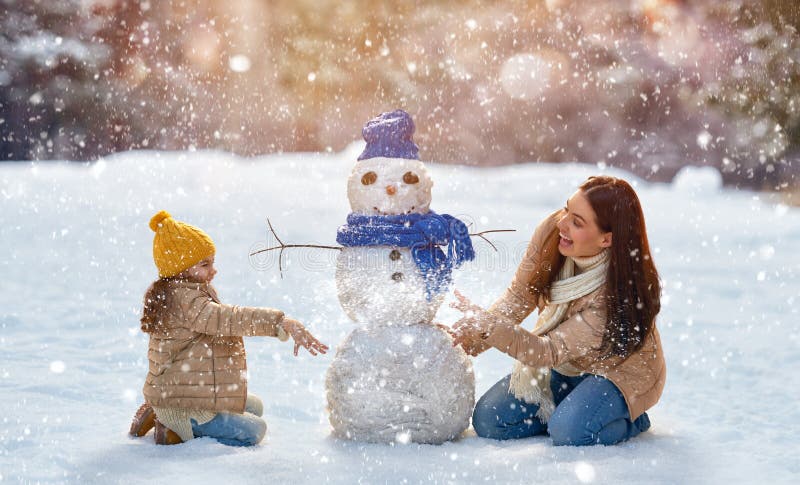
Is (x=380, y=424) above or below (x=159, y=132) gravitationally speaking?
below

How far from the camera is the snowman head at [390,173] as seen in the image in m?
3.57

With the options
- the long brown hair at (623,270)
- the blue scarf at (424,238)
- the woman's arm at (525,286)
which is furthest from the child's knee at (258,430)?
the long brown hair at (623,270)

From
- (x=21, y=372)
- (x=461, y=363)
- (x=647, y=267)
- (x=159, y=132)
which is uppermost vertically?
(x=159, y=132)

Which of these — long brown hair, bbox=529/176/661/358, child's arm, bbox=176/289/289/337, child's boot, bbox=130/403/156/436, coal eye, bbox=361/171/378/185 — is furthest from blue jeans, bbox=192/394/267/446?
long brown hair, bbox=529/176/661/358

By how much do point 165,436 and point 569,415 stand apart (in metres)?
1.63

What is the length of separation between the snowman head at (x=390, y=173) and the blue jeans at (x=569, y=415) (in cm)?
92

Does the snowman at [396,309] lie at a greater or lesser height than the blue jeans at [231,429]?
greater

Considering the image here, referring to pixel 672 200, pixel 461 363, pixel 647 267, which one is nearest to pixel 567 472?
pixel 461 363

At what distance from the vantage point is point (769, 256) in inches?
379

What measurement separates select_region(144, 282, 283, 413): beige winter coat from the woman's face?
1215 millimetres

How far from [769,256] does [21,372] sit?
25.5 ft

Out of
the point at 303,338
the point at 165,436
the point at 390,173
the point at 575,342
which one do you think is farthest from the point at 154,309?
the point at 575,342

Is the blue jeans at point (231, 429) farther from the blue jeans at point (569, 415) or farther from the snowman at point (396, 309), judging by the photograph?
the blue jeans at point (569, 415)

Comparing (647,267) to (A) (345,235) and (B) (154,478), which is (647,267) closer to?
(A) (345,235)
